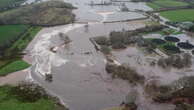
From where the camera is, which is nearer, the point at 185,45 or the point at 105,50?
the point at 105,50

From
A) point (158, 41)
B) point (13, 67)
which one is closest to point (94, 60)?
point (13, 67)

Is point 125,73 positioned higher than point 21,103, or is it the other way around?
point 125,73

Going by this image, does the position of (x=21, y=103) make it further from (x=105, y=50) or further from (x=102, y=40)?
(x=102, y=40)

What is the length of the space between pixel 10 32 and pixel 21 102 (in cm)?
1643

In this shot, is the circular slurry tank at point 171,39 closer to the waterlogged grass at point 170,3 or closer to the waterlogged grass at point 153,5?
the waterlogged grass at point 153,5

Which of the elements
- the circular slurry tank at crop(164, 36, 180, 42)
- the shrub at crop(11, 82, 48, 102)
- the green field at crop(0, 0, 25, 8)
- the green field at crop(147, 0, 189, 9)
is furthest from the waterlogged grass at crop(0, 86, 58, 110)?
the green field at crop(147, 0, 189, 9)

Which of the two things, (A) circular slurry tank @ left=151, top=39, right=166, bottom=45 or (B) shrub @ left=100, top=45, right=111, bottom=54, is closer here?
(B) shrub @ left=100, top=45, right=111, bottom=54

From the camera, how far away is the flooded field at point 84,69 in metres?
18.0

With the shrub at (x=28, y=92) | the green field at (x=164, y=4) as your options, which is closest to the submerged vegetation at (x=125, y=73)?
the shrub at (x=28, y=92)

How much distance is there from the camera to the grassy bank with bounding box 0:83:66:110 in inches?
633

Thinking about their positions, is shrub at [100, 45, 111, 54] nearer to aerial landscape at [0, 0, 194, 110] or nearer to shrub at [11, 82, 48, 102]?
aerial landscape at [0, 0, 194, 110]

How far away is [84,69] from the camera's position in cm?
2214

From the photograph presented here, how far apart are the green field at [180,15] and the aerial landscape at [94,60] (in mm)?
166

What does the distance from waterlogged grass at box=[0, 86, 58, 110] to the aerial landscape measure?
74 millimetres
